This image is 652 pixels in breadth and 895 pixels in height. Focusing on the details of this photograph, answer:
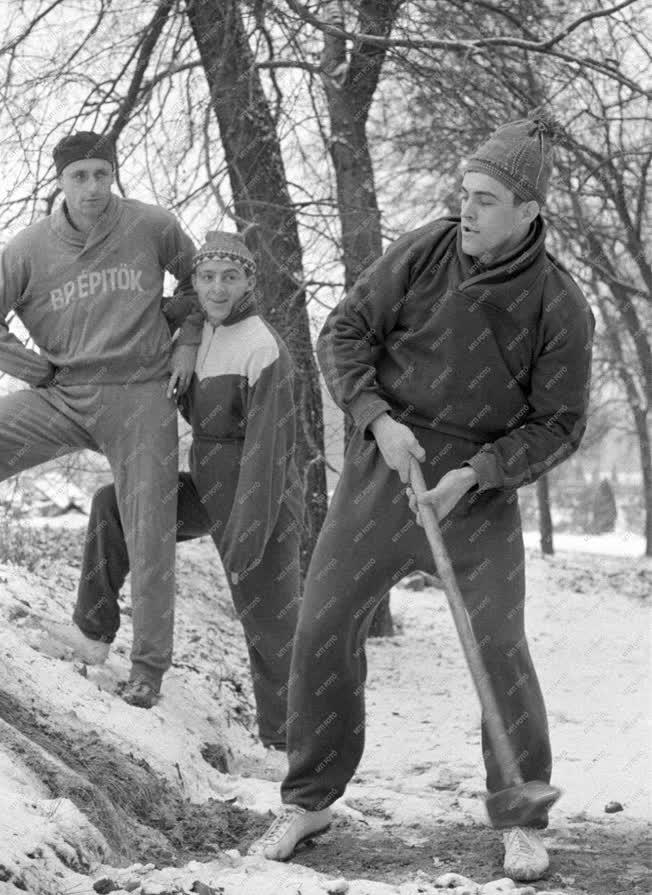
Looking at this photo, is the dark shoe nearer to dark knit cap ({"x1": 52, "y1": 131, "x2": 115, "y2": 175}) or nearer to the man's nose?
dark knit cap ({"x1": 52, "y1": 131, "x2": 115, "y2": 175})

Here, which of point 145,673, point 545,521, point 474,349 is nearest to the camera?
point 474,349

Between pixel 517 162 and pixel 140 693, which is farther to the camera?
pixel 140 693

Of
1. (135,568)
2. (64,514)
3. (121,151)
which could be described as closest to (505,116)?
(121,151)

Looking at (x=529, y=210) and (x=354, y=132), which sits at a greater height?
(x=354, y=132)

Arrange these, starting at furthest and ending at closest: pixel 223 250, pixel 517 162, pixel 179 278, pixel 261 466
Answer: pixel 179 278 → pixel 223 250 → pixel 261 466 → pixel 517 162

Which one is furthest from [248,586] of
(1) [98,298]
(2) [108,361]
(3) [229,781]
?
(1) [98,298]

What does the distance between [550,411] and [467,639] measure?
2.29 feet

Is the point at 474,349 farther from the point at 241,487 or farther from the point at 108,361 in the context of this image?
the point at 108,361

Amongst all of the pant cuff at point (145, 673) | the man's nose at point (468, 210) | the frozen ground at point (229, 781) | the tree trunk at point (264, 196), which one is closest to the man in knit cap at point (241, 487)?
the pant cuff at point (145, 673)

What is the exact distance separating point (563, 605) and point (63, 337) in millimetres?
6743

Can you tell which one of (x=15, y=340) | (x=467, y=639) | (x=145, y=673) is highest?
(x=15, y=340)

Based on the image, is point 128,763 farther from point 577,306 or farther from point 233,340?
point 577,306

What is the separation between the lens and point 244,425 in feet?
14.8

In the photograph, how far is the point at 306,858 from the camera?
143 inches
